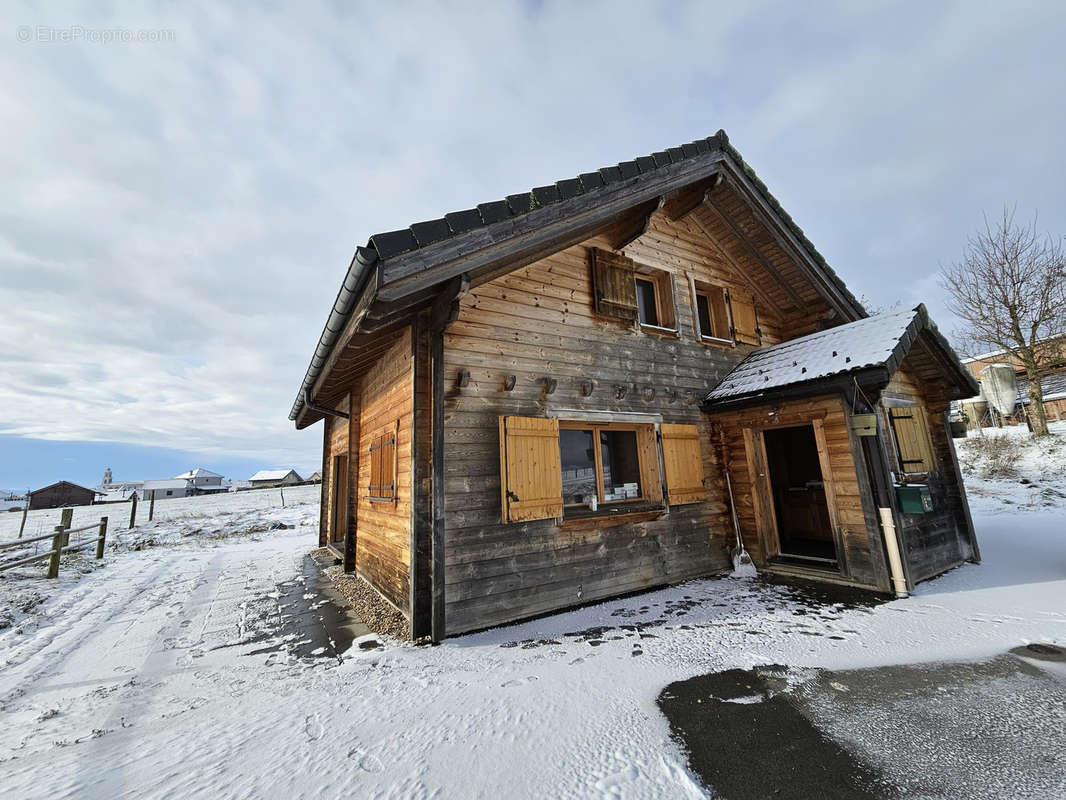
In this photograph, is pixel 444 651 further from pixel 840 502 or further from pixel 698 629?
pixel 840 502

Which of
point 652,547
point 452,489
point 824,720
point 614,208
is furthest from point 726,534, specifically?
point 614,208

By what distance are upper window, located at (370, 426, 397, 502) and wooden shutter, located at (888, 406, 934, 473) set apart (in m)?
7.17

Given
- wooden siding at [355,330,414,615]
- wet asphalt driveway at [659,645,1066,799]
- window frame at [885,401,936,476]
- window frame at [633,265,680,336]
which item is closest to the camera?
wet asphalt driveway at [659,645,1066,799]

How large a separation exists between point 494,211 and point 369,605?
5.20 metres

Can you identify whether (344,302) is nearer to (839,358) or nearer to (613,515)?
(613,515)

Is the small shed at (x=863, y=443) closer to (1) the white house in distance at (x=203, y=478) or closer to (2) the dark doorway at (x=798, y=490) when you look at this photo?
(2) the dark doorway at (x=798, y=490)

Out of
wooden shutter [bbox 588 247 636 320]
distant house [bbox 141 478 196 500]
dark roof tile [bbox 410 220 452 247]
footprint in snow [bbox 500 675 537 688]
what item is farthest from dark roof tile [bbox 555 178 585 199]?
distant house [bbox 141 478 196 500]

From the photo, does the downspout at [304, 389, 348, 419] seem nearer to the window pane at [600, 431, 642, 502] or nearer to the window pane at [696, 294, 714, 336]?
the window pane at [600, 431, 642, 502]

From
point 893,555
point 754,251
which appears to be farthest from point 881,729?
point 754,251

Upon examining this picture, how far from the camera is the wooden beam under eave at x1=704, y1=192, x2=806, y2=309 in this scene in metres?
7.65

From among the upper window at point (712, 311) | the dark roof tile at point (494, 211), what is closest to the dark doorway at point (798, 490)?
the upper window at point (712, 311)

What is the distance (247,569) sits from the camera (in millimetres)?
8500

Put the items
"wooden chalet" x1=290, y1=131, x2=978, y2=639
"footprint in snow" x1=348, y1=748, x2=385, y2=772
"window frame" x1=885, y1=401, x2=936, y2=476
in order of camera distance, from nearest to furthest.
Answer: "footprint in snow" x1=348, y1=748, x2=385, y2=772 → "wooden chalet" x1=290, y1=131, x2=978, y2=639 → "window frame" x1=885, y1=401, x2=936, y2=476

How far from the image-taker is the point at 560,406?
553 cm
